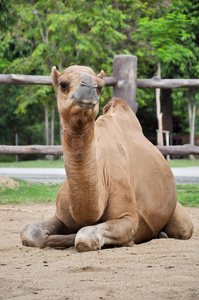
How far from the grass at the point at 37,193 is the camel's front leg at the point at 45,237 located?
3955mm

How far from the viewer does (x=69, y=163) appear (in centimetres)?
395

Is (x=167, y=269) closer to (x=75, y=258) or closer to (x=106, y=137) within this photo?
(x=75, y=258)

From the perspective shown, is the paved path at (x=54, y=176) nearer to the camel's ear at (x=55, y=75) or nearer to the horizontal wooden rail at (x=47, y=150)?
the horizontal wooden rail at (x=47, y=150)

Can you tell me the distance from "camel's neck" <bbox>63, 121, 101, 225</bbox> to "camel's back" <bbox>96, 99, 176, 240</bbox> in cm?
61

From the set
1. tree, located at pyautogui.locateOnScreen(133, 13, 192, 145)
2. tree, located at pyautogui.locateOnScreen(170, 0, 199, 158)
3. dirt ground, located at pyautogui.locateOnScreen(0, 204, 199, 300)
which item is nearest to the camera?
dirt ground, located at pyautogui.locateOnScreen(0, 204, 199, 300)

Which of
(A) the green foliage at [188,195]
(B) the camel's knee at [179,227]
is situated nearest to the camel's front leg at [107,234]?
(B) the camel's knee at [179,227]

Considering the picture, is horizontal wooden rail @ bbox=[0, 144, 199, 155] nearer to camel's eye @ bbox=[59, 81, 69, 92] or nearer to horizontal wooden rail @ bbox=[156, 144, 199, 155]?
horizontal wooden rail @ bbox=[156, 144, 199, 155]

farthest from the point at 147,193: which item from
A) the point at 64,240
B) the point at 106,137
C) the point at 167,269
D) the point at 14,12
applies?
the point at 14,12

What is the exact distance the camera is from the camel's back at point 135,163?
15.9 ft

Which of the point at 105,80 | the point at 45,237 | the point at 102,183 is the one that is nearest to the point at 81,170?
the point at 102,183

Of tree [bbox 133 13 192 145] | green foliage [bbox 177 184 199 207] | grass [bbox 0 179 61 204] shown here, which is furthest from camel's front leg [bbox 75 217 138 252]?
tree [bbox 133 13 192 145]

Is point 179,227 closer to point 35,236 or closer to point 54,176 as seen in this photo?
point 35,236

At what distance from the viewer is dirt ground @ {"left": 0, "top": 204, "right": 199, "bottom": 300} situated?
2.89 m

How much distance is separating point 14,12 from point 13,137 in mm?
22780
